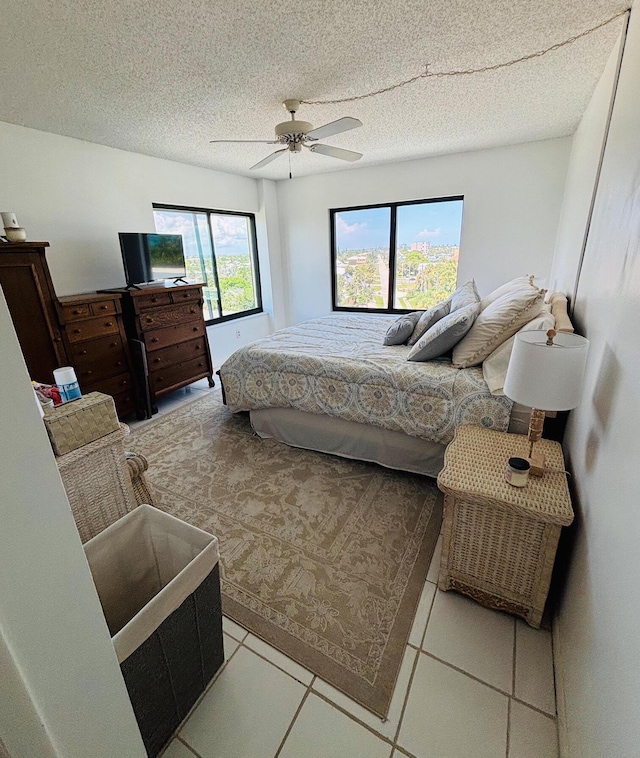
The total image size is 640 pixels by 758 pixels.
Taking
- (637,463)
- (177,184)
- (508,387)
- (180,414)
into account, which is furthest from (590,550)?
(177,184)

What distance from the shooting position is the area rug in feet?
4.30

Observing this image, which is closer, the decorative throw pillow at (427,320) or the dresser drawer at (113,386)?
the decorative throw pillow at (427,320)

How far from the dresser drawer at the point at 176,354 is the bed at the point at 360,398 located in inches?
33.8

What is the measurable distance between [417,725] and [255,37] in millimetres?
2834

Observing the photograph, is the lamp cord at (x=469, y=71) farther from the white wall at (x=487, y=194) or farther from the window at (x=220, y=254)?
the window at (x=220, y=254)

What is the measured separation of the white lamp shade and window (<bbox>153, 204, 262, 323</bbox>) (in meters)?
3.93

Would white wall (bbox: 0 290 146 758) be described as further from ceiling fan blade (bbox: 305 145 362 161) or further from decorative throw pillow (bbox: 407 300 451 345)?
ceiling fan blade (bbox: 305 145 362 161)

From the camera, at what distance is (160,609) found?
36.3 inches

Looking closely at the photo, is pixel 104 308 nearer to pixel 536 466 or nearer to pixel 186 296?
pixel 186 296

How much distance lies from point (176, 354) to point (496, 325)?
9.29ft

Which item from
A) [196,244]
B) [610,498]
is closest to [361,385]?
[610,498]

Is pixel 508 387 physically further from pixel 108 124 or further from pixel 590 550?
pixel 108 124

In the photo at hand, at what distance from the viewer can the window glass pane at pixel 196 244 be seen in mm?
4012

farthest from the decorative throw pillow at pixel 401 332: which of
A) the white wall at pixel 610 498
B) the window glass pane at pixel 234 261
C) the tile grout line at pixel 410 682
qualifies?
the window glass pane at pixel 234 261
